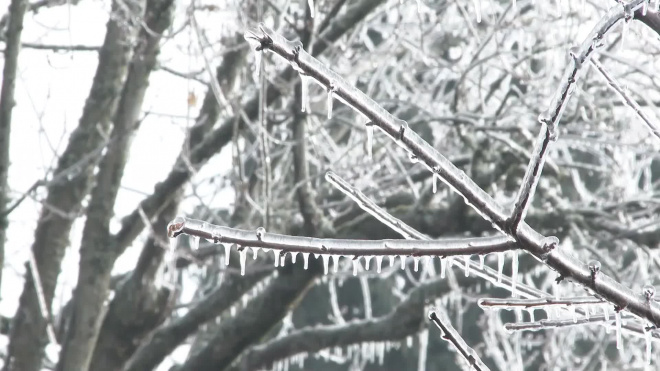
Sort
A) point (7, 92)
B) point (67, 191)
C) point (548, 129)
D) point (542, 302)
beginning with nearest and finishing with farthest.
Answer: point (548, 129) < point (542, 302) < point (7, 92) < point (67, 191)

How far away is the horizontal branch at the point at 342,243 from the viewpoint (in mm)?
1050

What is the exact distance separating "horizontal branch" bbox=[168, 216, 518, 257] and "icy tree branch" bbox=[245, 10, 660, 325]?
Result: 0.04 m

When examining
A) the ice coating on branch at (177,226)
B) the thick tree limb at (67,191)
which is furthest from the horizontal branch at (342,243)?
the thick tree limb at (67,191)

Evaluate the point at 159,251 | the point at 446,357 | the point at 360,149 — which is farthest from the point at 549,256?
the point at 446,357

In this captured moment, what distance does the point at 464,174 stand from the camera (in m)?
1.06

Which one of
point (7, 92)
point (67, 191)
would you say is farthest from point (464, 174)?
point (67, 191)

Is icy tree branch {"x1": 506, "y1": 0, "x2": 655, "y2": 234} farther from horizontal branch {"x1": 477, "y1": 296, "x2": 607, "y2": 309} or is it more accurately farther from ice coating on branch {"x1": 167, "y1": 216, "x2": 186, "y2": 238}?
ice coating on branch {"x1": 167, "y1": 216, "x2": 186, "y2": 238}

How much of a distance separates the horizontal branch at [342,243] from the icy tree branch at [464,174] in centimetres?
4

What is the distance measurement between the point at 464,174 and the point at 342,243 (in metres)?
0.18

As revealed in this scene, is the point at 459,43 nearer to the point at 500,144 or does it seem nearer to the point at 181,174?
the point at 500,144

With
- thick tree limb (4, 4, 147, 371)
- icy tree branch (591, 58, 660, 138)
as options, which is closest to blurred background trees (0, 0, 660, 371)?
thick tree limb (4, 4, 147, 371)

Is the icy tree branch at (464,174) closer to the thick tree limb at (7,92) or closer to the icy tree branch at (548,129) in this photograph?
the icy tree branch at (548,129)

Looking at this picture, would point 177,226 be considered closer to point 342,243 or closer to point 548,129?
point 342,243

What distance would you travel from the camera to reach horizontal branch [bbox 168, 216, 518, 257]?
105cm
